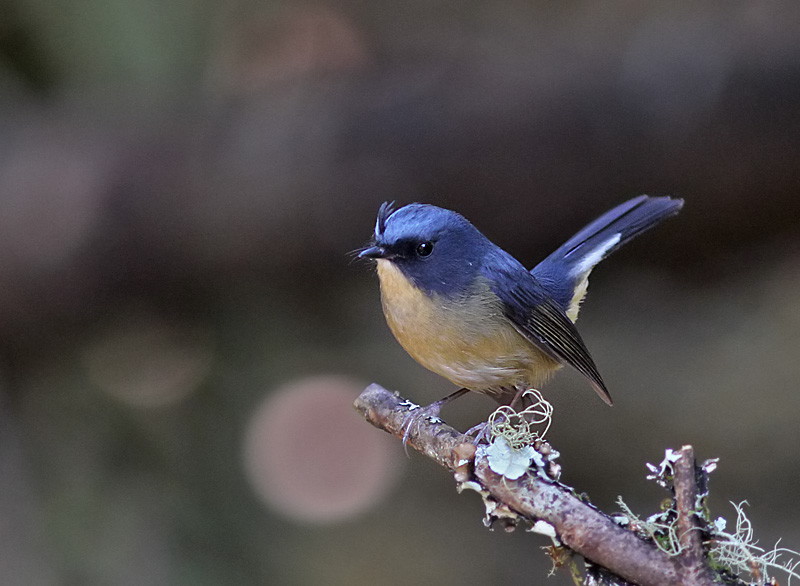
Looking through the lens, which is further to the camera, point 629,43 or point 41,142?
point 41,142

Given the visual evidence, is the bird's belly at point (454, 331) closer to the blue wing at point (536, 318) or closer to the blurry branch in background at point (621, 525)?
the blue wing at point (536, 318)

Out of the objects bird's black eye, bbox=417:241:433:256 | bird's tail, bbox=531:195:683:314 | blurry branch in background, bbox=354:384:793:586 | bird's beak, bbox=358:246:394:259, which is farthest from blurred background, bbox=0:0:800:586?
blurry branch in background, bbox=354:384:793:586

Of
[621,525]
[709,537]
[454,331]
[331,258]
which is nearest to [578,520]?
[621,525]

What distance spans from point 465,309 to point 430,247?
26cm

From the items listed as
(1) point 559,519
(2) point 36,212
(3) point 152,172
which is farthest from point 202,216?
(1) point 559,519

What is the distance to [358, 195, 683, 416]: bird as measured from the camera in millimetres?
3096

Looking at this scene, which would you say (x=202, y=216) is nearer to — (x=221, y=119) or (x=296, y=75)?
(x=221, y=119)

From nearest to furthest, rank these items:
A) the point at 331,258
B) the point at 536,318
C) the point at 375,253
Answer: the point at 375,253
the point at 536,318
the point at 331,258

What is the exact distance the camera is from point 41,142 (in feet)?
18.1

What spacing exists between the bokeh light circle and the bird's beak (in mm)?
3067

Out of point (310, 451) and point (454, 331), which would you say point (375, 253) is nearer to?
point (454, 331)

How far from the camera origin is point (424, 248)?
3.13m

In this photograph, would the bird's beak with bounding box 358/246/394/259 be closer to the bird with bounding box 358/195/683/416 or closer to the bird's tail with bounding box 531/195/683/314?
the bird with bounding box 358/195/683/416

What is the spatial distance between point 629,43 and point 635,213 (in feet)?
4.18
